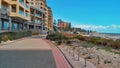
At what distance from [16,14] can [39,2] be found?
2635 inches

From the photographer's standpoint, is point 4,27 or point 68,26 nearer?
point 4,27

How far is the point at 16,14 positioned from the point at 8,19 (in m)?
2.08

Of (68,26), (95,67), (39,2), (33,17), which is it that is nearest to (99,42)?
(95,67)

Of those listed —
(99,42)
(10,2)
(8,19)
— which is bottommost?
(99,42)

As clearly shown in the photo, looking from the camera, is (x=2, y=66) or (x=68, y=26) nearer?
(x=2, y=66)

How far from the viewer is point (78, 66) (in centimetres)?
1238

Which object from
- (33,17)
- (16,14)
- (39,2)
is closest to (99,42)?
(16,14)

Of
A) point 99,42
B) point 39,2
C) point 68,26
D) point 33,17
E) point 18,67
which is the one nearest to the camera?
point 18,67

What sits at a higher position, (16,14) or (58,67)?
(16,14)

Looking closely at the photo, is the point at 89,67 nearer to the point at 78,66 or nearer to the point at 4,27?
the point at 78,66

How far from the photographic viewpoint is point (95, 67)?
488 inches

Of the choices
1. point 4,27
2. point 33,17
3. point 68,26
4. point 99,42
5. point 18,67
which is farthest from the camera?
point 68,26

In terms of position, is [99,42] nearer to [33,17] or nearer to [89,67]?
[89,67]

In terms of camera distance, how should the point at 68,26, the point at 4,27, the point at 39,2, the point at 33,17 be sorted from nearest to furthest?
the point at 4,27
the point at 33,17
the point at 39,2
the point at 68,26
